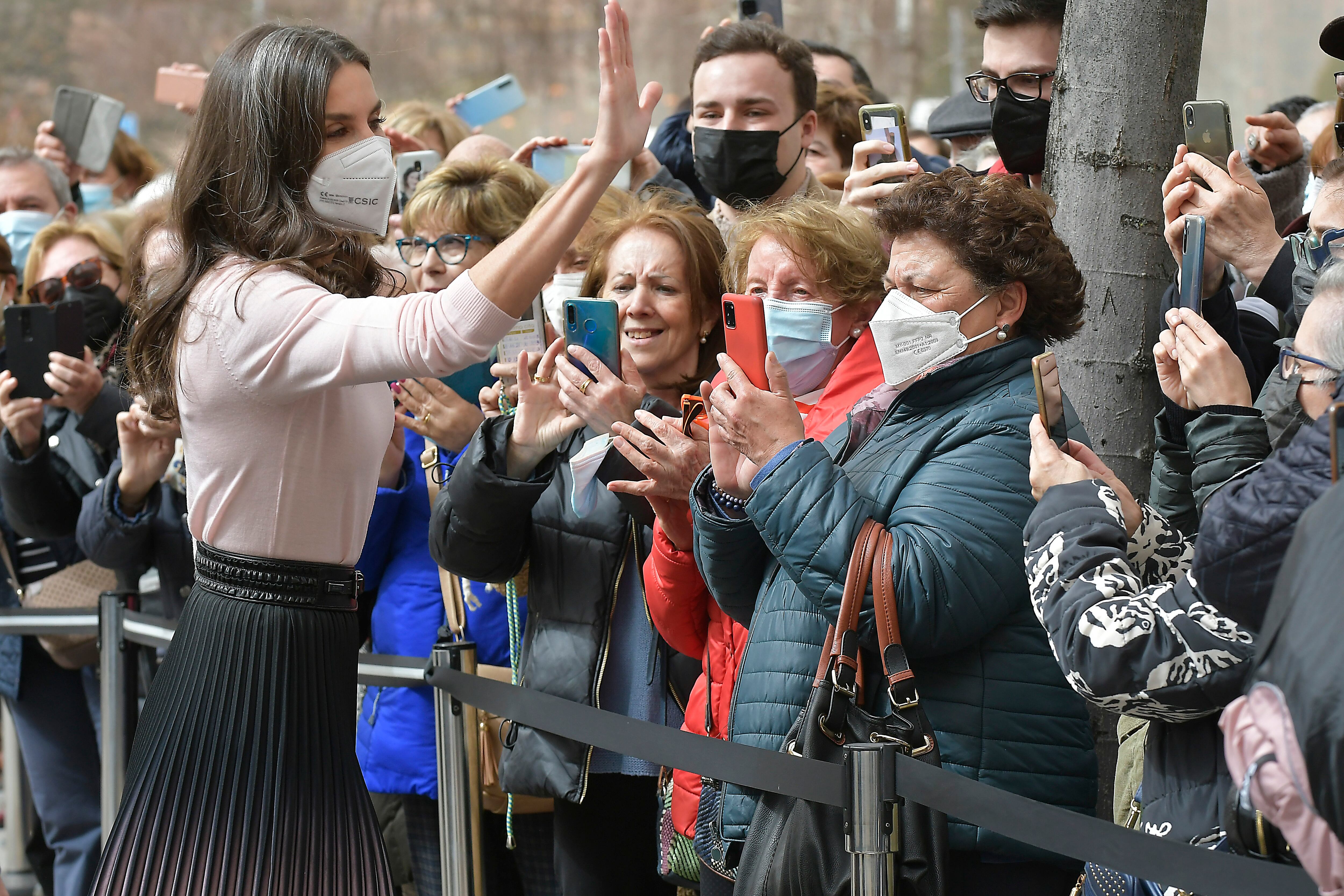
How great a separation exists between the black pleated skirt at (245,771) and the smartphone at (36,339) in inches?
86.8

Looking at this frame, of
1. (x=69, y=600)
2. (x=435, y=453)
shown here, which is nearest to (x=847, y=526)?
(x=435, y=453)

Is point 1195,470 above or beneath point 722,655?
above

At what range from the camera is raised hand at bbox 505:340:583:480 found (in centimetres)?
329

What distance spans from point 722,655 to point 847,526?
2.53 feet

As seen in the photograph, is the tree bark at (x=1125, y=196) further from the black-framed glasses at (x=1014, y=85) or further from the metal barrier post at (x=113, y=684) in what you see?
the metal barrier post at (x=113, y=684)

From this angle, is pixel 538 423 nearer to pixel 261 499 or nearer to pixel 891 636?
pixel 261 499

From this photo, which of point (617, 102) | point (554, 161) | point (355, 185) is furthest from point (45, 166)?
point (617, 102)

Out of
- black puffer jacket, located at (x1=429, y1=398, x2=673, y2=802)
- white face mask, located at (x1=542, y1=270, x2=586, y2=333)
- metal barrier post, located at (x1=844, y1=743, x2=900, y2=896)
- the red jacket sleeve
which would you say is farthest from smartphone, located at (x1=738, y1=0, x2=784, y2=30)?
metal barrier post, located at (x1=844, y1=743, x2=900, y2=896)

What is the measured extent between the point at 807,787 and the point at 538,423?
127cm

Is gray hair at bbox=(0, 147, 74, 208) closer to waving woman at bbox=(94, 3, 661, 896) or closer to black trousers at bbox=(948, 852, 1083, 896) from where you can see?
waving woman at bbox=(94, 3, 661, 896)

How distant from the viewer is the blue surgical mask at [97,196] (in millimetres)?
7297

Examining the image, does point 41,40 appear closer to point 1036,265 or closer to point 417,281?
point 417,281

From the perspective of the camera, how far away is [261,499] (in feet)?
8.44

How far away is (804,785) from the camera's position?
2379 mm
